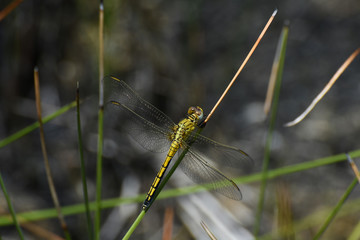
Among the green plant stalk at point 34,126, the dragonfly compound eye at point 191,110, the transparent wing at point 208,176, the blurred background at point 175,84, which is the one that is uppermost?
the blurred background at point 175,84

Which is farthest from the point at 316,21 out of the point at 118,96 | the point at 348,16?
the point at 118,96

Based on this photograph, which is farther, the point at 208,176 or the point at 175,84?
the point at 175,84

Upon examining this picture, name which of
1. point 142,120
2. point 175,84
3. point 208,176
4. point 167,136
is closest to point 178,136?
point 167,136

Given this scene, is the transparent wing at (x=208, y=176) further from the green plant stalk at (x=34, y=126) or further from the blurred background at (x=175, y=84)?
the blurred background at (x=175, y=84)

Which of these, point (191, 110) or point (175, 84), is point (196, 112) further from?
point (175, 84)

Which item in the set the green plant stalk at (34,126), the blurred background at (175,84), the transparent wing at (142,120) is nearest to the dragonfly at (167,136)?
the transparent wing at (142,120)

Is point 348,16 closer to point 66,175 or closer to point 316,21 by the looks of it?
point 316,21
